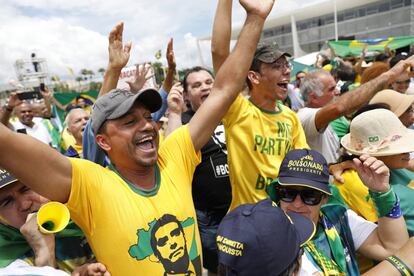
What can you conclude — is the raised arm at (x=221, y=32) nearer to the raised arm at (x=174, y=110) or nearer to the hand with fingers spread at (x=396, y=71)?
the raised arm at (x=174, y=110)

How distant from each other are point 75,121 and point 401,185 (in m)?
3.39

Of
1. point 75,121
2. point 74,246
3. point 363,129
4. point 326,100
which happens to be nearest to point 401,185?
point 363,129

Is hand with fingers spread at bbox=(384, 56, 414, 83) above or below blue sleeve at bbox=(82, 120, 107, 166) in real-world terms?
above

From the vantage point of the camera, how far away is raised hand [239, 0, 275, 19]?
2105 millimetres

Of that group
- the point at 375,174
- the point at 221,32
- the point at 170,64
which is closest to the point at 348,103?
the point at 375,174

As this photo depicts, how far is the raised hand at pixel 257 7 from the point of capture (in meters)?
2.11

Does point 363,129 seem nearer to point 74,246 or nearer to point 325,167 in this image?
point 325,167

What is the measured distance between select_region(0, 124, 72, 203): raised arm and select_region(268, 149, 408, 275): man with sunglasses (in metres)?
1.11

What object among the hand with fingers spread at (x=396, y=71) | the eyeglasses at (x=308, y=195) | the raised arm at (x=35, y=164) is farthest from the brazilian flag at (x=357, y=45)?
the raised arm at (x=35, y=164)

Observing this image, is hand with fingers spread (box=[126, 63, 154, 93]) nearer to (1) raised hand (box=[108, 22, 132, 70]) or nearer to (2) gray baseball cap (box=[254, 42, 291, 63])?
(1) raised hand (box=[108, 22, 132, 70])

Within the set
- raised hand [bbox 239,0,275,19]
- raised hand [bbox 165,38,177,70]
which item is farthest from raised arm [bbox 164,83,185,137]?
raised hand [bbox 239,0,275,19]

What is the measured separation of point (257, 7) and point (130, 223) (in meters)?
1.46

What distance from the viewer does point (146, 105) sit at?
5.94 ft

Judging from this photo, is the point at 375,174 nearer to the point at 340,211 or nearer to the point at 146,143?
the point at 340,211
